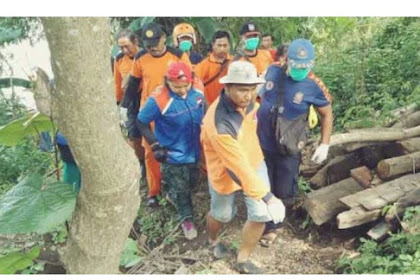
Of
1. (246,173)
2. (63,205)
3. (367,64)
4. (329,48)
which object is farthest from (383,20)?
(63,205)

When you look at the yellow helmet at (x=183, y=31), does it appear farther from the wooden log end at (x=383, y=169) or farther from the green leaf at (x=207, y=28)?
the wooden log end at (x=383, y=169)

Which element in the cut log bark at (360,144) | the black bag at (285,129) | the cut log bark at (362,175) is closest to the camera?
the black bag at (285,129)

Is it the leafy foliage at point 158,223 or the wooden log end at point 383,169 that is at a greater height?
the wooden log end at point 383,169


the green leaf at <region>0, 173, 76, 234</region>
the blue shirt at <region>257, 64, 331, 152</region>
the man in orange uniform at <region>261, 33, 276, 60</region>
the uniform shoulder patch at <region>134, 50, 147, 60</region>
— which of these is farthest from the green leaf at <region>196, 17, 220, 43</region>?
the green leaf at <region>0, 173, 76, 234</region>

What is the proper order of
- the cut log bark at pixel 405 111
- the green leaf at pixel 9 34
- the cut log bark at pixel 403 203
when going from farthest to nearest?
the green leaf at pixel 9 34 → the cut log bark at pixel 405 111 → the cut log bark at pixel 403 203

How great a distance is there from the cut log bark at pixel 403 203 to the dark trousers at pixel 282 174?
512 mm

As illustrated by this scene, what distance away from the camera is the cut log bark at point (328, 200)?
301cm

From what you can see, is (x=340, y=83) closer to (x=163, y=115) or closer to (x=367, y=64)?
(x=367, y=64)

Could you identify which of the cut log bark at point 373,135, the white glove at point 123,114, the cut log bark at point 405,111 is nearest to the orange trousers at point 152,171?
the white glove at point 123,114

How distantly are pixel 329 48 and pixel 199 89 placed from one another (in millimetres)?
2000

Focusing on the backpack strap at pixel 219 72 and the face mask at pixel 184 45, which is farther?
the face mask at pixel 184 45

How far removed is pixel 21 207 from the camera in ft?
6.18

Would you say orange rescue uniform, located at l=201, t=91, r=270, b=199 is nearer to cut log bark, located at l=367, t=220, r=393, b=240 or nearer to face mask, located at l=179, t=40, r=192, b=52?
cut log bark, located at l=367, t=220, r=393, b=240

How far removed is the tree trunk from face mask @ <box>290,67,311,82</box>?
1339mm
